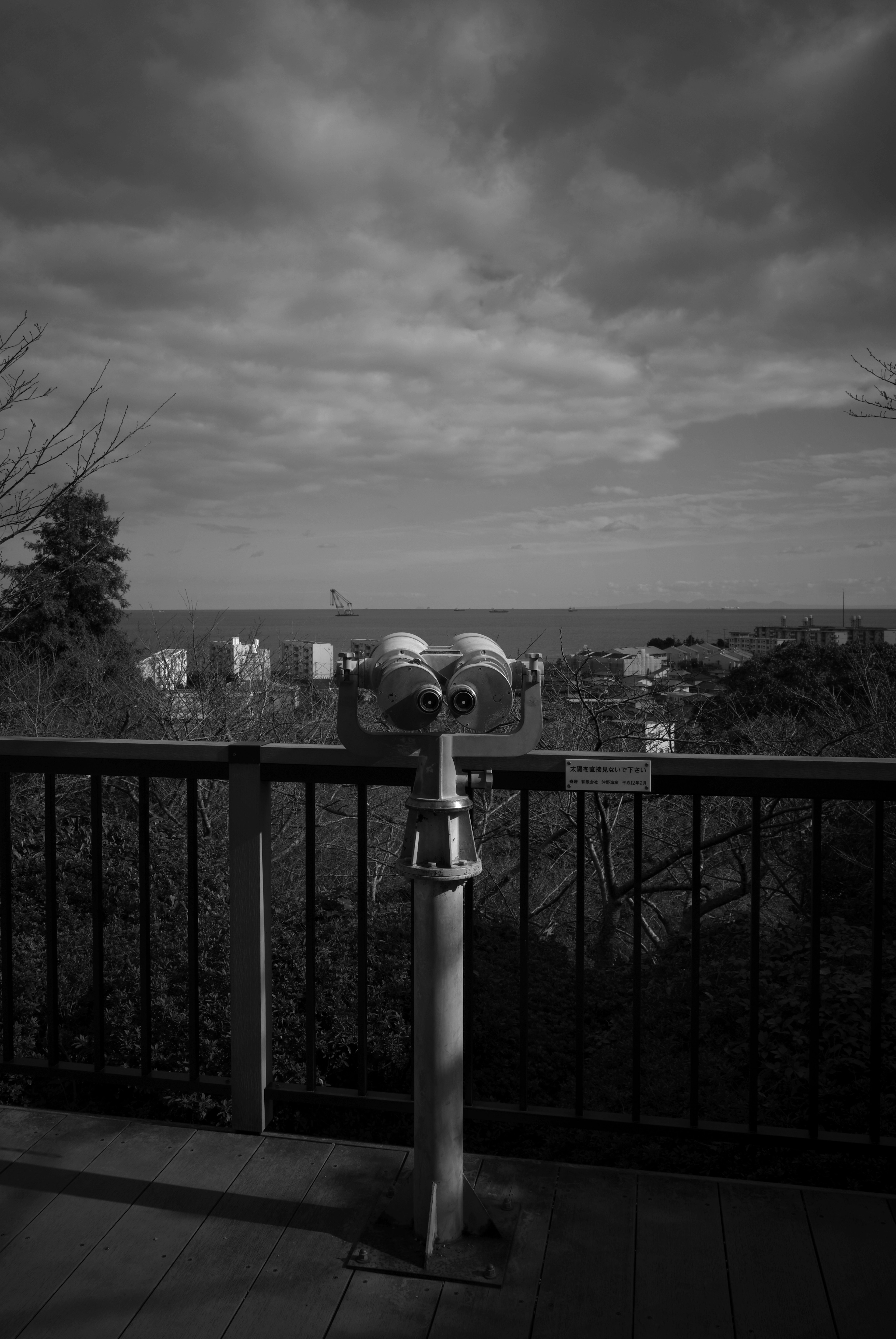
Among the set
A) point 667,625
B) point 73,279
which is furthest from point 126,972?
point 667,625

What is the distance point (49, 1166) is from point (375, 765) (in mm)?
1277

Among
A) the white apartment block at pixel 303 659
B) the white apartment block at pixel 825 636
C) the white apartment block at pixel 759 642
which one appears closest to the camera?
the white apartment block at pixel 303 659

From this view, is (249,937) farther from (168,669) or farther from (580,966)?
(168,669)

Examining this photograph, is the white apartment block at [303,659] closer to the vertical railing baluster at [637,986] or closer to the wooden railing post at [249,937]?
the wooden railing post at [249,937]

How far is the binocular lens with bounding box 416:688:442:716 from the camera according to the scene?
170cm

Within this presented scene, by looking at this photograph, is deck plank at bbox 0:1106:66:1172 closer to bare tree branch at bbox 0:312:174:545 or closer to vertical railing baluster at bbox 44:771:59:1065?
vertical railing baluster at bbox 44:771:59:1065

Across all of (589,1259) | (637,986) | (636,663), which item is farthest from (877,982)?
(636,663)

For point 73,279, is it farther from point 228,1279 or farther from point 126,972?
point 228,1279

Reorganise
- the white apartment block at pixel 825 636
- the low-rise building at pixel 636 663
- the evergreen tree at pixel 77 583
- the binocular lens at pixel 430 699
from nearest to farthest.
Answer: the binocular lens at pixel 430 699, the low-rise building at pixel 636 663, the evergreen tree at pixel 77 583, the white apartment block at pixel 825 636

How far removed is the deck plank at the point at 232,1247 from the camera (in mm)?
1623

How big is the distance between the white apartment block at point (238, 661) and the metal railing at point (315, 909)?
8.12 m

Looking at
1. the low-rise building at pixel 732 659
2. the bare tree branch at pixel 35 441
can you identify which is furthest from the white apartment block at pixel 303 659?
the low-rise building at pixel 732 659

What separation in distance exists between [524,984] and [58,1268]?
3.83ft

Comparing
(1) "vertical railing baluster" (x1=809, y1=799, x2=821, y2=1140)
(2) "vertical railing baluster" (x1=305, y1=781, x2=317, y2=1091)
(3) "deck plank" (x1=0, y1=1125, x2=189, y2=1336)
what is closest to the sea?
(2) "vertical railing baluster" (x1=305, y1=781, x2=317, y2=1091)
